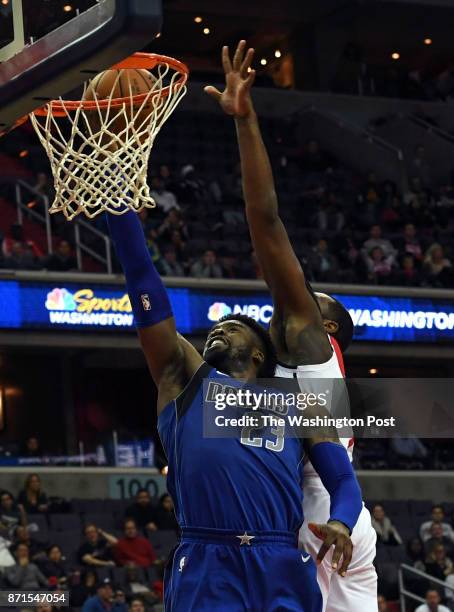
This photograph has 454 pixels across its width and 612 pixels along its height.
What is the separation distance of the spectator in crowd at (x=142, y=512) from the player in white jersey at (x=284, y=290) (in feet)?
35.7

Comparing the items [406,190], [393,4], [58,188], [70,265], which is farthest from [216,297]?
[58,188]

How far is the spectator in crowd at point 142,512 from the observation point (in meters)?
16.3

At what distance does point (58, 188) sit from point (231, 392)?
3.67ft

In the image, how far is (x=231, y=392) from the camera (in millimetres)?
5273

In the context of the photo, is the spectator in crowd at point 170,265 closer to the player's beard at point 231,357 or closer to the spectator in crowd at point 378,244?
the spectator in crowd at point 378,244

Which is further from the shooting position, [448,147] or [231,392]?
[448,147]

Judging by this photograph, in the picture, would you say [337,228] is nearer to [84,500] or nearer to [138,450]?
[138,450]

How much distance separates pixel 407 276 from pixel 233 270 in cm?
269

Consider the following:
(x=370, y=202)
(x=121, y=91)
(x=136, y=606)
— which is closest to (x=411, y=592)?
(x=136, y=606)

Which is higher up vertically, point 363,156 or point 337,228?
point 363,156

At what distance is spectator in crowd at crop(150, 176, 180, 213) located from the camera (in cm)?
2120

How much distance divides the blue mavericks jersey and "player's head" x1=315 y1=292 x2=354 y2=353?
687mm

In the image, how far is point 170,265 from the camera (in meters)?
19.4

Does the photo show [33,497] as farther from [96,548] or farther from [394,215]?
[394,215]
